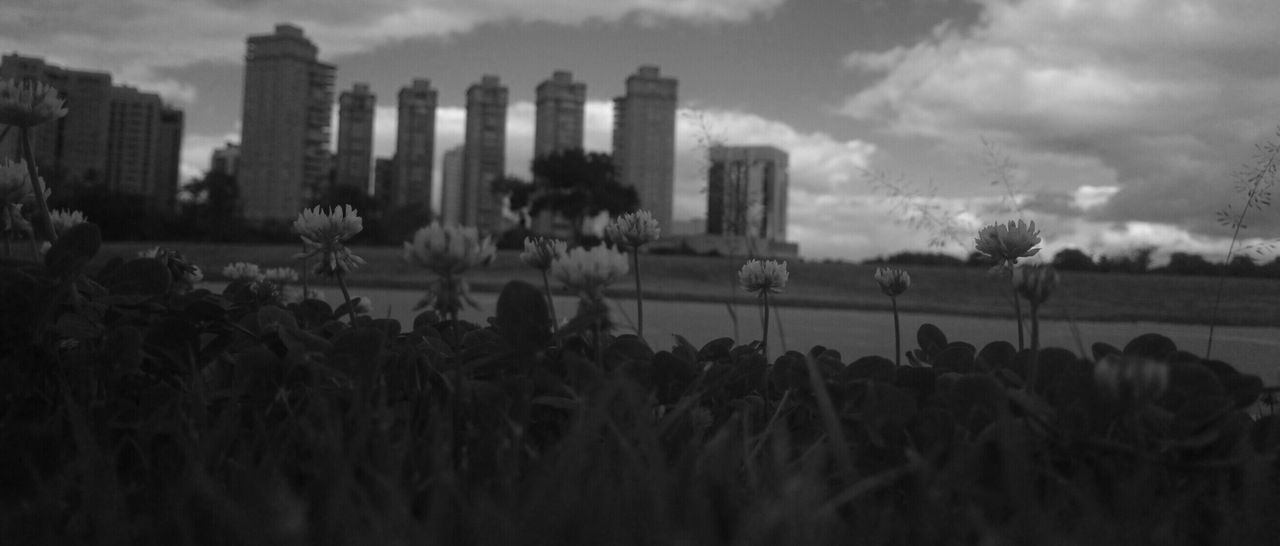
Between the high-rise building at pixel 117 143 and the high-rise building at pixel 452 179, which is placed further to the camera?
the high-rise building at pixel 452 179

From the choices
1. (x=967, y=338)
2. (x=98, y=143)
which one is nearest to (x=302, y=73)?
(x=98, y=143)

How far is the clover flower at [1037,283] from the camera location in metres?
1.07

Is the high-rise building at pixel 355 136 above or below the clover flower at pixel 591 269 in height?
→ above

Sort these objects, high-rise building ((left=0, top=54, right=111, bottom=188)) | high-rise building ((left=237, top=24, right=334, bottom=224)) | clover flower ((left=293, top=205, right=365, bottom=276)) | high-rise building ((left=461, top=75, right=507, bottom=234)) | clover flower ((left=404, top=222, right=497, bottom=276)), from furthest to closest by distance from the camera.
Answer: high-rise building ((left=461, top=75, right=507, bottom=234)), high-rise building ((left=237, top=24, right=334, bottom=224)), high-rise building ((left=0, top=54, right=111, bottom=188)), clover flower ((left=293, top=205, right=365, bottom=276)), clover flower ((left=404, top=222, right=497, bottom=276))

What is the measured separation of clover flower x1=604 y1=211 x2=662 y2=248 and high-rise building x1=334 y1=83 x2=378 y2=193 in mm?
47638

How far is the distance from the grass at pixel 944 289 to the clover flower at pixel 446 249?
Result: 3360mm

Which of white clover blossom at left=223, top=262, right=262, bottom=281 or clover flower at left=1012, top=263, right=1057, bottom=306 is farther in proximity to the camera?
white clover blossom at left=223, top=262, right=262, bottom=281

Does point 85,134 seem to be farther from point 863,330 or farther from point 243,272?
point 243,272

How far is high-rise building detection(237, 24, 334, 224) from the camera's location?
40812mm

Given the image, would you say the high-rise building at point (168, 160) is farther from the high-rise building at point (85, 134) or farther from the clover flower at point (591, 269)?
the clover flower at point (591, 269)

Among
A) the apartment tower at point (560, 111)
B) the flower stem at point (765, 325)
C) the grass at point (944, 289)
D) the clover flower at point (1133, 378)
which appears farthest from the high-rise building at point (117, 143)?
the clover flower at point (1133, 378)

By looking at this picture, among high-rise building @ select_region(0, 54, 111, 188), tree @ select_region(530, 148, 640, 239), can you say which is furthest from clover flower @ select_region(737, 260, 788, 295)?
high-rise building @ select_region(0, 54, 111, 188)

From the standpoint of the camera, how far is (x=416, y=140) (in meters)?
46.5

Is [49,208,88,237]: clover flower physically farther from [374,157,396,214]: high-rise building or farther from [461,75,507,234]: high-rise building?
[374,157,396,214]: high-rise building
